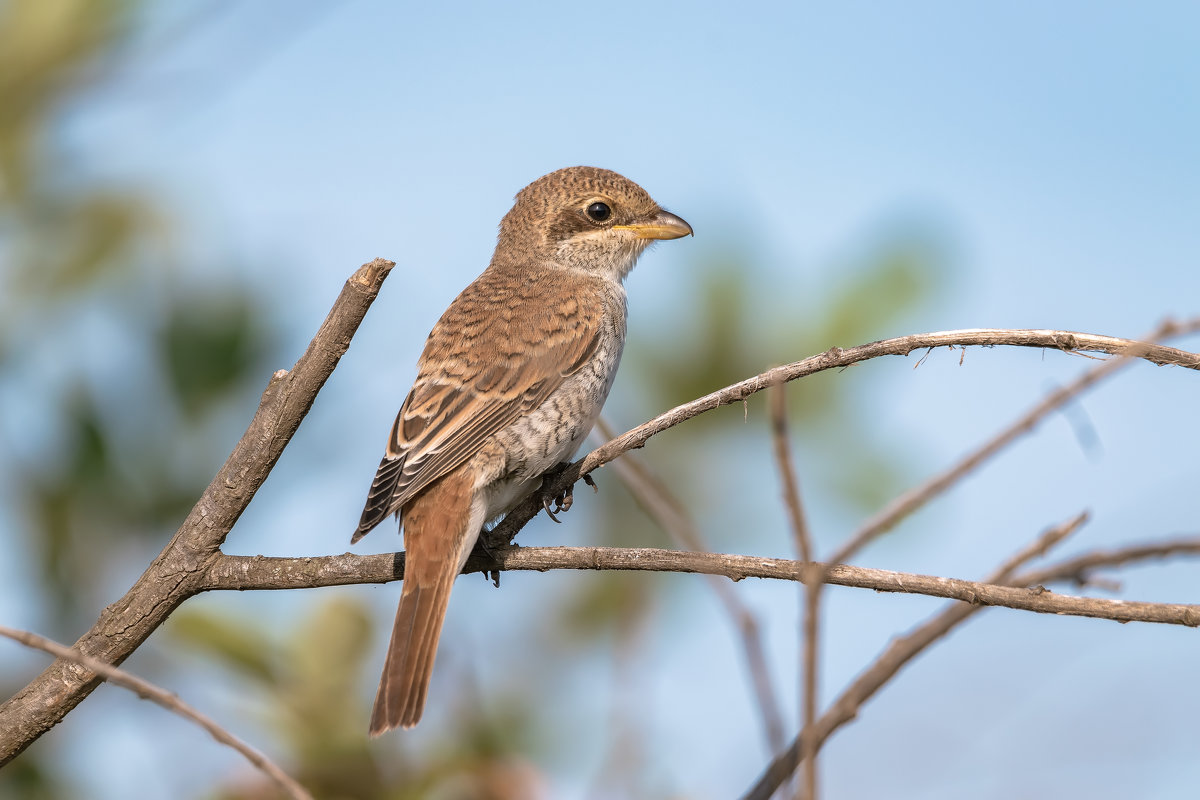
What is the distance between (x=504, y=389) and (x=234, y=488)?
4.06 ft

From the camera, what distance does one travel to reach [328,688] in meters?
2.89

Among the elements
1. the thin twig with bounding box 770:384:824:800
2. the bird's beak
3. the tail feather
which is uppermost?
the thin twig with bounding box 770:384:824:800

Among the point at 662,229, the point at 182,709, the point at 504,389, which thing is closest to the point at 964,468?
the point at 182,709

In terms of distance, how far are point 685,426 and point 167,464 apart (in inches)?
60.8

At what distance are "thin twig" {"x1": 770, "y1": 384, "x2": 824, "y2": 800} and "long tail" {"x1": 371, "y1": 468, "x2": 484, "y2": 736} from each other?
1755 mm

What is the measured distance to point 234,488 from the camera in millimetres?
2426

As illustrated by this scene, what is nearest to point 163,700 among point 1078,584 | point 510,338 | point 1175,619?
point 1078,584

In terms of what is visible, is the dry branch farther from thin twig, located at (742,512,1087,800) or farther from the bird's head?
the bird's head

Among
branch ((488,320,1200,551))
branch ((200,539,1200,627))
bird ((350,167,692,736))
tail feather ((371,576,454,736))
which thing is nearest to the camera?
branch ((200,539,1200,627))

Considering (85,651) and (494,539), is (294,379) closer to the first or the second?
(85,651)

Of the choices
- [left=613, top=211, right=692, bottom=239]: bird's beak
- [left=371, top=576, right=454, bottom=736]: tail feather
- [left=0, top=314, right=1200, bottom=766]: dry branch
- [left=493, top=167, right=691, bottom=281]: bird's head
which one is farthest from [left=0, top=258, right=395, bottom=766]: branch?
[left=613, top=211, right=692, bottom=239]: bird's beak

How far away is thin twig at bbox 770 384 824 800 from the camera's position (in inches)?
43.7

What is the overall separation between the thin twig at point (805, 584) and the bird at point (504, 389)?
5.76 ft

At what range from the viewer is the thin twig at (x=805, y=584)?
43.7 inches
